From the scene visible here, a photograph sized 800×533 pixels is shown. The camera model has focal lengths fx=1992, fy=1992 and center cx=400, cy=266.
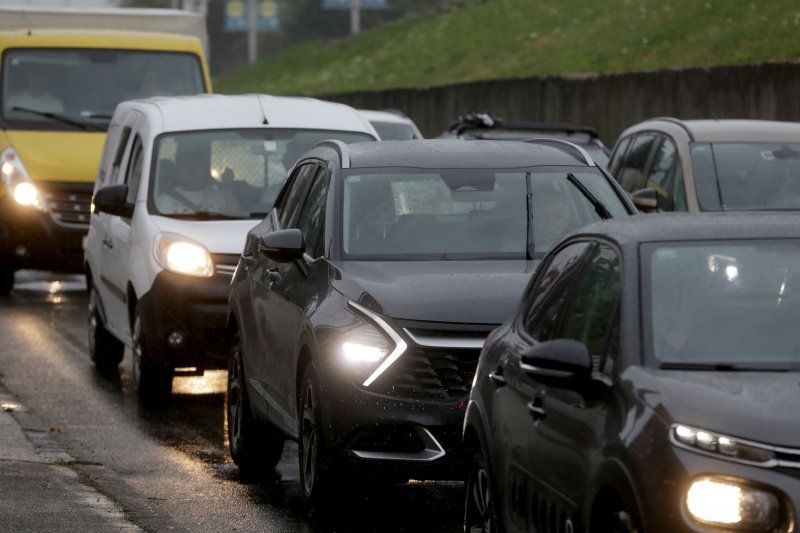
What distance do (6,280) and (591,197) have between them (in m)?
12.0

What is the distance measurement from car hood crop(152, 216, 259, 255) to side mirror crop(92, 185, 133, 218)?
43cm

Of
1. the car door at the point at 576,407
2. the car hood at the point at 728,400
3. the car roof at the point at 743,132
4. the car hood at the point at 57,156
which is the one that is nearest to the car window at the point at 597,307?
the car door at the point at 576,407

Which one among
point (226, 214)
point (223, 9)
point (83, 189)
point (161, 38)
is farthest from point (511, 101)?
point (223, 9)

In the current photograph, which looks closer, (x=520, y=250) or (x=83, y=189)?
(x=520, y=250)

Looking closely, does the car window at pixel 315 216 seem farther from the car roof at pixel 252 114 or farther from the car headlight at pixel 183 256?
the car roof at pixel 252 114

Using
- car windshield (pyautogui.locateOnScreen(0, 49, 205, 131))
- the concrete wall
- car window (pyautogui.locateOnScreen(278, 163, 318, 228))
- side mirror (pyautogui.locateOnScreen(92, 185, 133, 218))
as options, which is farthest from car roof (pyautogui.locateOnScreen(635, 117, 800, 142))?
car windshield (pyautogui.locateOnScreen(0, 49, 205, 131))

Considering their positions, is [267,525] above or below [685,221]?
below

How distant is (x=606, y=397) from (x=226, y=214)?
Answer: 7664mm

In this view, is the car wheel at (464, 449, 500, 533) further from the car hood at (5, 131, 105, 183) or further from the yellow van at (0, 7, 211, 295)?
the yellow van at (0, 7, 211, 295)

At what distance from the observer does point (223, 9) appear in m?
99.8

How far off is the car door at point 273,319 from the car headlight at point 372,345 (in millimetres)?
751

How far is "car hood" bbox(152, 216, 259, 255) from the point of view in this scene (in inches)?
500

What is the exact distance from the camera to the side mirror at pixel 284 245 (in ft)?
31.0

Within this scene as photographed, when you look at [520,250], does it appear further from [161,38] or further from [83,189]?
[161,38]
